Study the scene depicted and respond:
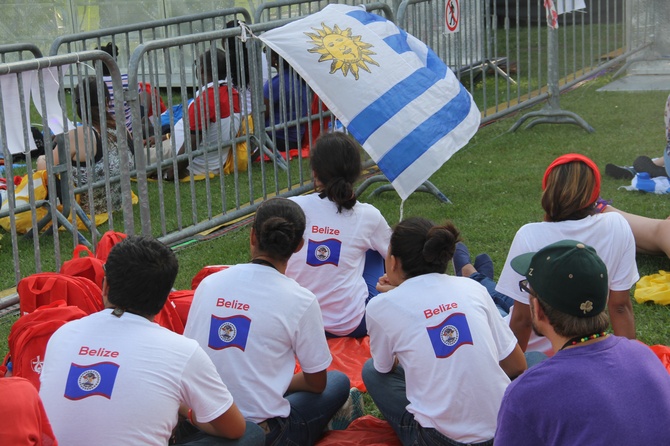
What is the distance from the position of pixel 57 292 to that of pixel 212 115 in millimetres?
3623

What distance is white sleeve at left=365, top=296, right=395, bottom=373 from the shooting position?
3.81 m

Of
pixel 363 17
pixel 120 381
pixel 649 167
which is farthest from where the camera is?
pixel 649 167

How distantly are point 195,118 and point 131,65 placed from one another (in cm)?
129

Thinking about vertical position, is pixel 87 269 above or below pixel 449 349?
above

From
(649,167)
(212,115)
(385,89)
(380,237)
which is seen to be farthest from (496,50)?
(380,237)

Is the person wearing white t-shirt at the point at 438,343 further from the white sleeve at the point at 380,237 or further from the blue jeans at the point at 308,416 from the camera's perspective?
the white sleeve at the point at 380,237

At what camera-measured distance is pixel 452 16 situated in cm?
871

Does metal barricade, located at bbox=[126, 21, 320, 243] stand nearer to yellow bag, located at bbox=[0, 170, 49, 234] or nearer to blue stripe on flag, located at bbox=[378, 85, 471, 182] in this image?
yellow bag, located at bbox=[0, 170, 49, 234]

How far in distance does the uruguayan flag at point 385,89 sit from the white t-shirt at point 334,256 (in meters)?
0.73

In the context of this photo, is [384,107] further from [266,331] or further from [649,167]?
[649,167]

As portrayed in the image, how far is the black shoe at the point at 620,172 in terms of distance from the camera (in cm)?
769

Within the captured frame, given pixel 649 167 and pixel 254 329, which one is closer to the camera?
pixel 254 329

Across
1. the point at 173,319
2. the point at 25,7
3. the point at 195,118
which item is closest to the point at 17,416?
the point at 173,319

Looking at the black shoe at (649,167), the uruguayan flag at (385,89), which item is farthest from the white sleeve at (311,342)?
the black shoe at (649,167)
